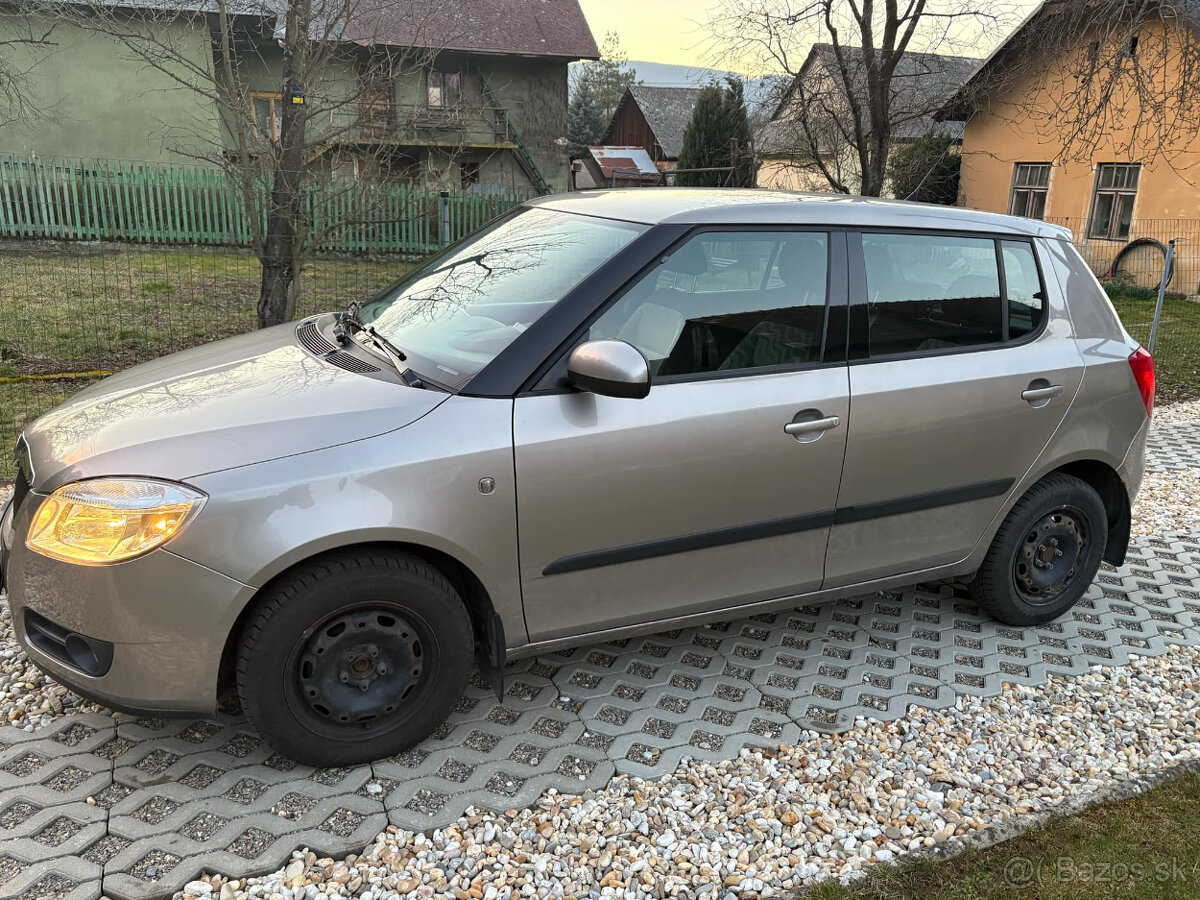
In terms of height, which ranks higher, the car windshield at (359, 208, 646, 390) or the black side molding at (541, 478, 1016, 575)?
the car windshield at (359, 208, 646, 390)

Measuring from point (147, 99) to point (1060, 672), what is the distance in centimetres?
2327

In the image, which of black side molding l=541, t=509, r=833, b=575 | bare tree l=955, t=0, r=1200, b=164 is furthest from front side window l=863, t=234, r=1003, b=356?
bare tree l=955, t=0, r=1200, b=164

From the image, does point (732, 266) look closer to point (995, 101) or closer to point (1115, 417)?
point (1115, 417)

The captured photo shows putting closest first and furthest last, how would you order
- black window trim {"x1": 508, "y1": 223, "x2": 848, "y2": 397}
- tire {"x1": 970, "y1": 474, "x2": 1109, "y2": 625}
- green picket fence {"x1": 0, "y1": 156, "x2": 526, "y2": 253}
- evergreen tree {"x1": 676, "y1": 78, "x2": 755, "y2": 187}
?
black window trim {"x1": 508, "y1": 223, "x2": 848, "y2": 397} → tire {"x1": 970, "y1": 474, "x2": 1109, "y2": 625} → green picket fence {"x1": 0, "y1": 156, "x2": 526, "y2": 253} → evergreen tree {"x1": 676, "y1": 78, "x2": 755, "y2": 187}

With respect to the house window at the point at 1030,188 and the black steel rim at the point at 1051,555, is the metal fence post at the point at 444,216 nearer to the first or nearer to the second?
the black steel rim at the point at 1051,555

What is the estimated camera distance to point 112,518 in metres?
2.48

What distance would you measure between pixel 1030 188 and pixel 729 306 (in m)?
21.5

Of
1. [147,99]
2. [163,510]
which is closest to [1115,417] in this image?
[163,510]

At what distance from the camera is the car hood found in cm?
255

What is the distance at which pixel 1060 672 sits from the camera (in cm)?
379

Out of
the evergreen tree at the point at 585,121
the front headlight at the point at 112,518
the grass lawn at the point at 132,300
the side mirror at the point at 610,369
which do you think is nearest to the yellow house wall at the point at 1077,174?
the grass lawn at the point at 132,300

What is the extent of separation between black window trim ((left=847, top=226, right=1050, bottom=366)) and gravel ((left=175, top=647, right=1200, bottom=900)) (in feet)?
4.61

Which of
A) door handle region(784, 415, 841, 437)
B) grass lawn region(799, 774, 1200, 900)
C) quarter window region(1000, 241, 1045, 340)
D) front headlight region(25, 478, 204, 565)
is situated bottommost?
grass lawn region(799, 774, 1200, 900)

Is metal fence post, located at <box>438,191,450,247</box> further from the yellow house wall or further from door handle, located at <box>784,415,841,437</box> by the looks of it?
door handle, located at <box>784,415,841,437</box>
